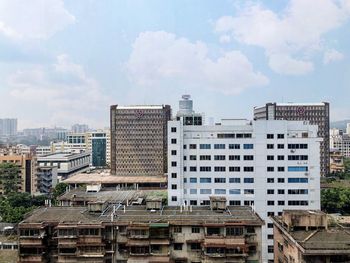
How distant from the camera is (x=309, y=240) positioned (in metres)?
20.3

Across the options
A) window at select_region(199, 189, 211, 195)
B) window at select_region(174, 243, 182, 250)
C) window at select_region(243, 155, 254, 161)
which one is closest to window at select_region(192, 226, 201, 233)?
window at select_region(174, 243, 182, 250)

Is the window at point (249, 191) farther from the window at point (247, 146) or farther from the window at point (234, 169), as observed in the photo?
the window at point (247, 146)

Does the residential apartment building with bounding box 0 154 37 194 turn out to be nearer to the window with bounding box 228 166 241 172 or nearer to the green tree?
the green tree

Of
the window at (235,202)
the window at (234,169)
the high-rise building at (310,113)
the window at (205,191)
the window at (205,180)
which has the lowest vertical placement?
the window at (235,202)

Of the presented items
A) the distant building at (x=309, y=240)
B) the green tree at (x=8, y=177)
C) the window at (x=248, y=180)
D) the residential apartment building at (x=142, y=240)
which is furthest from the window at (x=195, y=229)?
the green tree at (x=8, y=177)

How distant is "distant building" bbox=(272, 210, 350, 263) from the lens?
19328 millimetres

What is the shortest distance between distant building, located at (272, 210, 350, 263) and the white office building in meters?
13.1

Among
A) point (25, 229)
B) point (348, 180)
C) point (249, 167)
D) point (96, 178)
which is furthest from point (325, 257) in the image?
point (348, 180)

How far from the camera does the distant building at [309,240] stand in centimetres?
1933

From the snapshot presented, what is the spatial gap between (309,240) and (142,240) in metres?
8.10

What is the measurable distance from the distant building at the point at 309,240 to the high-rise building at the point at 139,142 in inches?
2214

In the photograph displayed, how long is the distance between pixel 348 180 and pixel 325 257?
207 ft

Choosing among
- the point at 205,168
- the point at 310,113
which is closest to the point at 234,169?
Answer: the point at 205,168

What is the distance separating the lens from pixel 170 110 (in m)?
83.9
